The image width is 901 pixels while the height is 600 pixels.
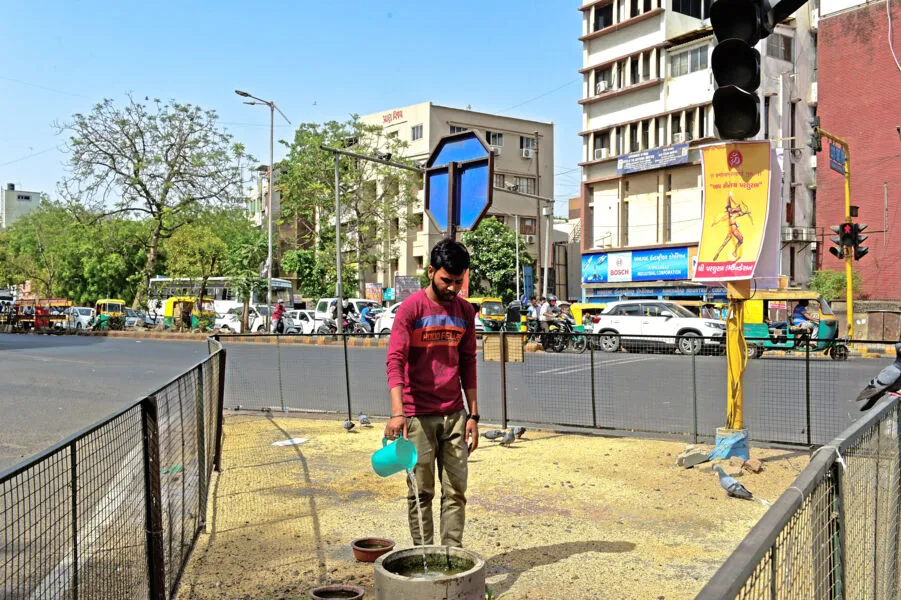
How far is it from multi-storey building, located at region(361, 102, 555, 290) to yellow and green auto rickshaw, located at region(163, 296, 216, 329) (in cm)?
1737

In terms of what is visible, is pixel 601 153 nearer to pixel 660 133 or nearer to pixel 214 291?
pixel 660 133

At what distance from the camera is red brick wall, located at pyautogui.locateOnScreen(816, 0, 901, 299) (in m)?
36.8

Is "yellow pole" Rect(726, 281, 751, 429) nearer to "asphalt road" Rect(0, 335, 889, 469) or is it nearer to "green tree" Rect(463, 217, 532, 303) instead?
"asphalt road" Rect(0, 335, 889, 469)

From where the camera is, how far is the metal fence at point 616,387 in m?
9.44

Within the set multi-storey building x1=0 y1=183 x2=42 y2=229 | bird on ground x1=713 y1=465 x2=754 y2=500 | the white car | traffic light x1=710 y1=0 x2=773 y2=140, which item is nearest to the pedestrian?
bird on ground x1=713 y1=465 x2=754 y2=500

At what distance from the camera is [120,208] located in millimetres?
42656

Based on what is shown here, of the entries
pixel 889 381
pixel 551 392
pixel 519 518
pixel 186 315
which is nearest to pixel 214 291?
pixel 186 315

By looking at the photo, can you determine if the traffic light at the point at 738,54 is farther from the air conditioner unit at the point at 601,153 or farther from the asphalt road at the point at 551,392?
the air conditioner unit at the point at 601,153

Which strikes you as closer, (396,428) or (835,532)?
(835,532)

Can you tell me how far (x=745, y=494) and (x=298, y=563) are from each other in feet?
12.0

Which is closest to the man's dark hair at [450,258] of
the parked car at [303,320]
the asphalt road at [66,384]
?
the asphalt road at [66,384]

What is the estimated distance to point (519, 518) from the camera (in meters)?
5.85

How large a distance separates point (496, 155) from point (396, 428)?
5936 cm

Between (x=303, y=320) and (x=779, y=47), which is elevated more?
(x=779, y=47)
